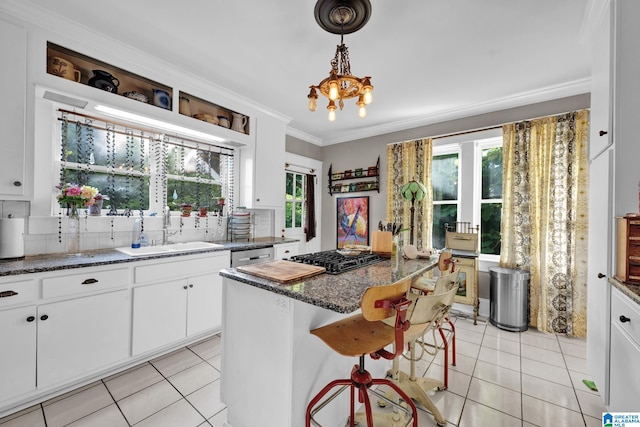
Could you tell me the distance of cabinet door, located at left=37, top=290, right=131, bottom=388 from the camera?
72.3 inches

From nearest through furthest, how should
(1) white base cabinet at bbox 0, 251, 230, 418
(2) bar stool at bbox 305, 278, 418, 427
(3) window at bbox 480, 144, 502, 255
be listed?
(2) bar stool at bbox 305, 278, 418, 427 < (1) white base cabinet at bbox 0, 251, 230, 418 < (3) window at bbox 480, 144, 502, 255

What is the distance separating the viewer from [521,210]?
3.30 metres

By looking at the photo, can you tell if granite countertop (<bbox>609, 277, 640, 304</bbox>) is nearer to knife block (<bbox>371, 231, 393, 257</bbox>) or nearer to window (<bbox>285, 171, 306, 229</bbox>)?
knife block (<bbox>371, 231, 393, 257</bbox>)

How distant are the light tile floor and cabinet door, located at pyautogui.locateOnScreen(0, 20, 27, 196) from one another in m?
1.58

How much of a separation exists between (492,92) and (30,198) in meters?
4.60

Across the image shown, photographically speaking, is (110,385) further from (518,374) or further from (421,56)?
(421,56)

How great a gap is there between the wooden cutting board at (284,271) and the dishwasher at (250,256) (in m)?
1.46

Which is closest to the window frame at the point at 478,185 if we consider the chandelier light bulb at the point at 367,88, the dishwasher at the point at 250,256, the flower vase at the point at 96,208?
the chandelier light bulb at the point at 367,88

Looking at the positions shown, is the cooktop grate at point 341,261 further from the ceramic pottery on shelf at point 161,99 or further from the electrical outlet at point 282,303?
the ceramic pottery on shelf at point 161,99

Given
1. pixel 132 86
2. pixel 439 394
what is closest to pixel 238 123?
pixel 132 86

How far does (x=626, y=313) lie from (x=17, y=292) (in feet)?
11.8

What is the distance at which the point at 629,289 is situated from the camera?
1387 millimetres
